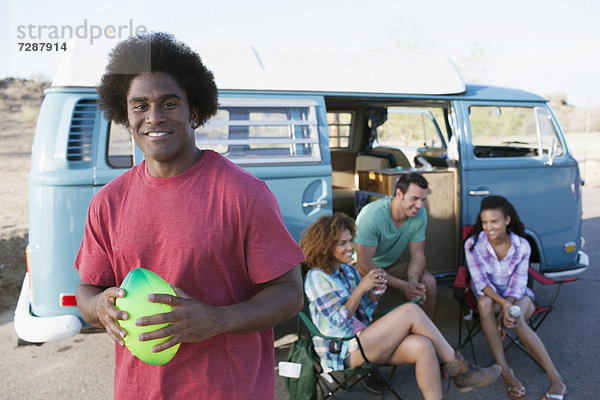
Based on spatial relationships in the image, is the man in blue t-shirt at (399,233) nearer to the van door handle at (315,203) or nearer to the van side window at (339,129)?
the van door handle at (315,203)

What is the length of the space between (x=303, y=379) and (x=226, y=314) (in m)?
1.82

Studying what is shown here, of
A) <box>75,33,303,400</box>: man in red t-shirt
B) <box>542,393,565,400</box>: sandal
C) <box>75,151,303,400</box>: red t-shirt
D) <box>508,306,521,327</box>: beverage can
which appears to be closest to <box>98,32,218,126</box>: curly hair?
<box>75,33,303,400</box>: man in red t-shirt

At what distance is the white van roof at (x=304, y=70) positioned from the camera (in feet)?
10.5

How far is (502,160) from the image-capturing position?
4406mm

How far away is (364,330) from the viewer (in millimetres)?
2902

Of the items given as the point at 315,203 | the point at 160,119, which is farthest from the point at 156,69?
the point at 315,203

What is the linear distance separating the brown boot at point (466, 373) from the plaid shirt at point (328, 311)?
0.63 meters

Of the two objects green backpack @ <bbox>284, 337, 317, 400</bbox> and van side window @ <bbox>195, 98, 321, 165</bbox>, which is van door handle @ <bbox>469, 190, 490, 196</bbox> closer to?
van side window @ <bbox>195, 98, 321, 165</bbox>

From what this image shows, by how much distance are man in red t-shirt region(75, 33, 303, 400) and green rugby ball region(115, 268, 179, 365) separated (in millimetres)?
21

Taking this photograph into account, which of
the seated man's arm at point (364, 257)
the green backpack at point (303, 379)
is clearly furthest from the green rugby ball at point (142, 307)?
the seated man's arm at point (364, 257)

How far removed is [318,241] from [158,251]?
182 cm

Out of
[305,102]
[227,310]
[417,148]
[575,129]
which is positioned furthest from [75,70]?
[575,129]

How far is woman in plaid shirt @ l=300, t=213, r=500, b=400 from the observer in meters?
2.81

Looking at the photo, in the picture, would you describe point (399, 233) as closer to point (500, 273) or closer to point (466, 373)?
point (500, 273)
